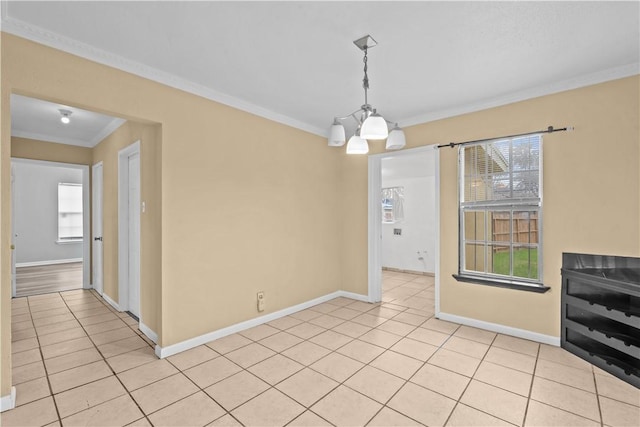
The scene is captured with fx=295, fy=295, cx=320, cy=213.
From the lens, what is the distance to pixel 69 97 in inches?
84.9

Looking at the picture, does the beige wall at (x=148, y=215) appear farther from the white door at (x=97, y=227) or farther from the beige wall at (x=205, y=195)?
the white door at (x=97, y=227)

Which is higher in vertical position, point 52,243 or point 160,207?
point 160,207

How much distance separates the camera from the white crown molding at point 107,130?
374 centimetres

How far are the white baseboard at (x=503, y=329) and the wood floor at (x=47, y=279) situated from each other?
6.02 m

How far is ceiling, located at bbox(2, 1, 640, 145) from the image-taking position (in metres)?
1.82

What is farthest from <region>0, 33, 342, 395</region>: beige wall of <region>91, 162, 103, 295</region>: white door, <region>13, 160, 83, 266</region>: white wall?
<region>13, 160, 83, 266</region>: white wall

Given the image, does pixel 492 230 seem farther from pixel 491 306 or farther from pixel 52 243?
pixel 52 243

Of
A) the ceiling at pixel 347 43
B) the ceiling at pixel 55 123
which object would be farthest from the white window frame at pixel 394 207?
the ceiling at pixel 55 123

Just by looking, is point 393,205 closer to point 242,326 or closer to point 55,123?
point 242,326

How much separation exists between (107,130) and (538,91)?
210 inches

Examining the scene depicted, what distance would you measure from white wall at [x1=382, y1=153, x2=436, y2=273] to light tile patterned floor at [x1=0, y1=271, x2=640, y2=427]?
113 inches

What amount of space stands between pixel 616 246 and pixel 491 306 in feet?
4.02

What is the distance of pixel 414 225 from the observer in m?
6.37

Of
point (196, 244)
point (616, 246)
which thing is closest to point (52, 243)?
point (196, 244)
